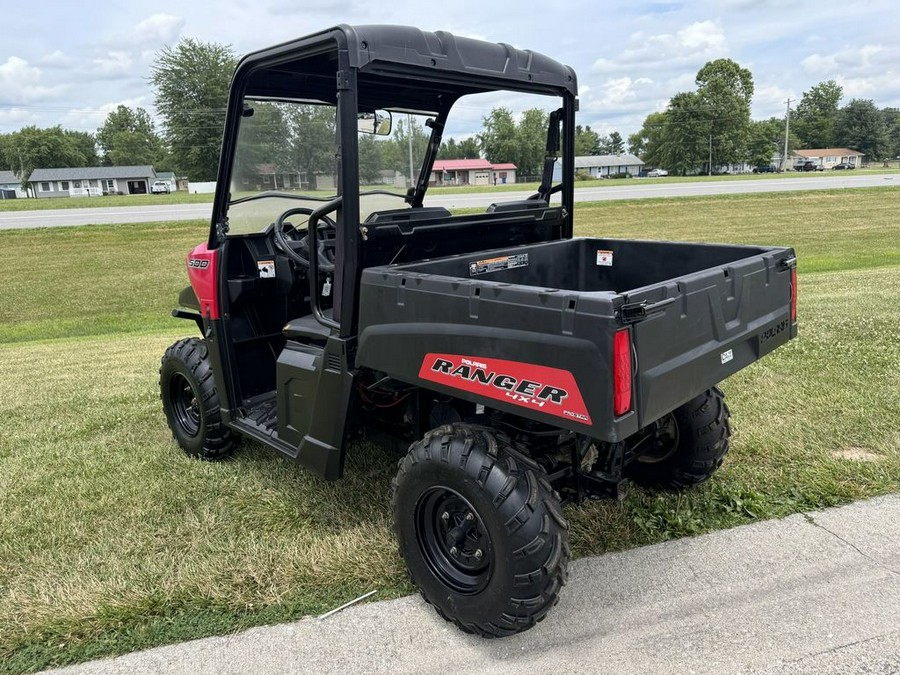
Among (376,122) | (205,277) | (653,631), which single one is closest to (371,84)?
(376,122)

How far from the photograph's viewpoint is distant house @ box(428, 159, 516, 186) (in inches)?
154

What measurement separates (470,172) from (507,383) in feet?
7.29

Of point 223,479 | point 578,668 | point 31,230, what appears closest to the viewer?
point 578,668

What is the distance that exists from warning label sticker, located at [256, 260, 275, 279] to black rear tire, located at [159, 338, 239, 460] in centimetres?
64

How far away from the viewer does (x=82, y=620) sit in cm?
280

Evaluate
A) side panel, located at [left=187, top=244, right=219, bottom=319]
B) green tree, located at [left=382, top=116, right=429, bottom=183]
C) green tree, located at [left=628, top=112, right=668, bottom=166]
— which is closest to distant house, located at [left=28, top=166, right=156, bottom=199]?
green tree, located at [left=628, top=112, right=668, bottom=166]

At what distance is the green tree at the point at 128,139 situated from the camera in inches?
3866

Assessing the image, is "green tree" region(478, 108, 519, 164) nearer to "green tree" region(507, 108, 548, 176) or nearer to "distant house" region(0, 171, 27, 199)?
"green tree" region(507, 108, 548, 176)

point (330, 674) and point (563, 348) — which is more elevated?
point (563, 348)

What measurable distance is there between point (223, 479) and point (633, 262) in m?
2.57

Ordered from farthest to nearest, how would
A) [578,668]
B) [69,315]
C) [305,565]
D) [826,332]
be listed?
[69,315]
[826,332]
[305,565]
[578,668]

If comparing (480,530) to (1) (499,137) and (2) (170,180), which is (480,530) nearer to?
(1) (499,137)

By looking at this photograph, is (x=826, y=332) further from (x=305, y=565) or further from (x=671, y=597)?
(x=305, y=565)

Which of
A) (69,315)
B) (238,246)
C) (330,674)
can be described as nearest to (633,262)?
(238,246)
